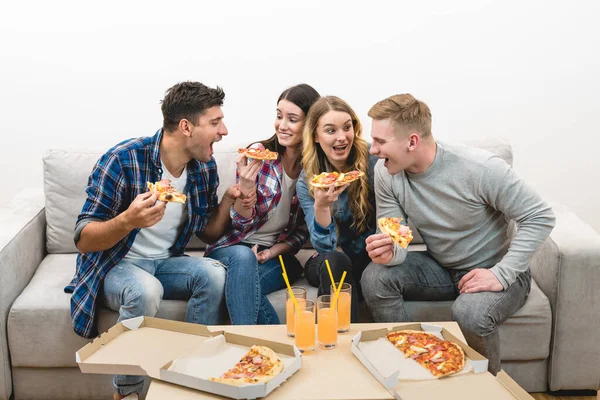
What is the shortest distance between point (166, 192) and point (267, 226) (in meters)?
0.59

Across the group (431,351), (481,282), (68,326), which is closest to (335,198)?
(481,282)

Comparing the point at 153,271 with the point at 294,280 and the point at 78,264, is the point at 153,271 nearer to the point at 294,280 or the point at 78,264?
the point at 78,264

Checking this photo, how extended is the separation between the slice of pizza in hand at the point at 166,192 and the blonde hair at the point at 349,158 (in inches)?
21.3

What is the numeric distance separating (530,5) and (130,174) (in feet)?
7.70

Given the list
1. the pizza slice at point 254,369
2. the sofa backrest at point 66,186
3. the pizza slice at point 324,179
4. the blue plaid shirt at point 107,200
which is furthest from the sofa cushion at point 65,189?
the pizza slice at point 254,369

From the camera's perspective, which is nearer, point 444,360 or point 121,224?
point 444,360

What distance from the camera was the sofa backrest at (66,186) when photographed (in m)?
3.23

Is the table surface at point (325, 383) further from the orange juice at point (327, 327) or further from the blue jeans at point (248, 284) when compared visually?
the blue jeans at point (248, 284)

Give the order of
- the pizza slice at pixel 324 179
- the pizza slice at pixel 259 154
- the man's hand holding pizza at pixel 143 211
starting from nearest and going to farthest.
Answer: the man's hand holding pizza at pixel 143 211
the pizza slice at pixel 324 179
the pizza slice at pixel 259 154

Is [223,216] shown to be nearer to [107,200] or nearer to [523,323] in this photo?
[107,200]

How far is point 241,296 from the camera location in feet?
9.21

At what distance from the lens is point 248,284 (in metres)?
2.82

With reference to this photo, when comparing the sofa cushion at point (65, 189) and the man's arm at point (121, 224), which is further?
the sofa cushion at point (65, 189)

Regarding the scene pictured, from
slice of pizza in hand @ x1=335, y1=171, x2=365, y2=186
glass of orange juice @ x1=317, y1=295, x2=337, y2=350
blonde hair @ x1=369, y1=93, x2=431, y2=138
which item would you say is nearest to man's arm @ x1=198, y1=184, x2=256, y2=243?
slice of pizza in hand @ x1=335, y1=171, x2=365, y2=186
